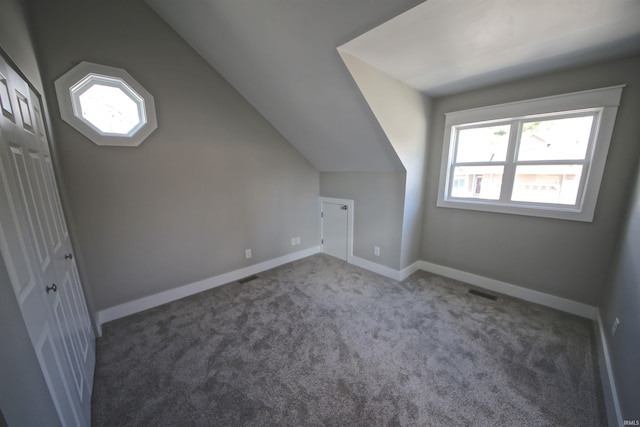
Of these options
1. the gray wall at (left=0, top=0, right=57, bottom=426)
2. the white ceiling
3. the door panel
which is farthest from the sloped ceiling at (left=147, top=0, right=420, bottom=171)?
the door panel

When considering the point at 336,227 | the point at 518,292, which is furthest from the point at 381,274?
the point at 518,292

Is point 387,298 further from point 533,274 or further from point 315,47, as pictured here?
point 315,47

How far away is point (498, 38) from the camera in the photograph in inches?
63.7

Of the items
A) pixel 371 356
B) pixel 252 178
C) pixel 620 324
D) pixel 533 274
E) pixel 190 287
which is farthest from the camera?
pixel 252 178

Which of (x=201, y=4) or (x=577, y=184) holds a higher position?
(x=201, y=4)

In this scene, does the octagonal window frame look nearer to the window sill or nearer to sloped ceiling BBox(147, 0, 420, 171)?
sloped ceiling BBox(147, 0, 420, 171)

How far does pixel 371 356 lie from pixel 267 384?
0.80 m

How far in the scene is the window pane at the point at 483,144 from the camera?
8.34ft

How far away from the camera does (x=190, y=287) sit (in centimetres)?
263

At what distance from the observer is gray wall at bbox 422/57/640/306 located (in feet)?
6.25

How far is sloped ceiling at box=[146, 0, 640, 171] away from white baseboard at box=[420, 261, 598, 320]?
158 centimetres

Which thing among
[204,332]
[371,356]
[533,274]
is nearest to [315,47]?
[371,356]

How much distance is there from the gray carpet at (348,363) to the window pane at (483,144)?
161 centimetres

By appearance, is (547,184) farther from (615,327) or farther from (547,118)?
(615,327)
